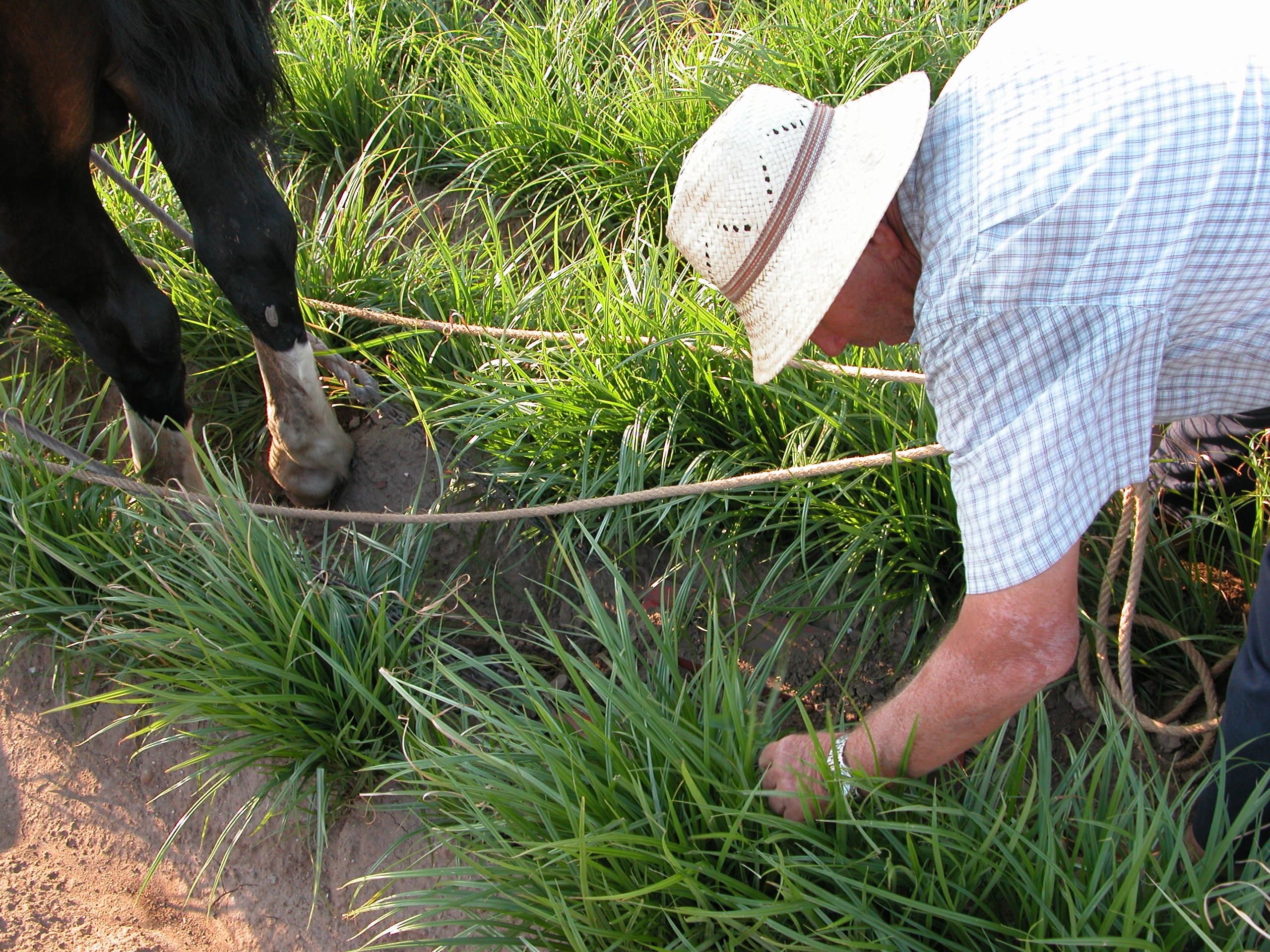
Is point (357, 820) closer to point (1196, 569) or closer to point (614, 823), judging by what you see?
point (614, 823)

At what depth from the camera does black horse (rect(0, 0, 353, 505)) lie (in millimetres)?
1772

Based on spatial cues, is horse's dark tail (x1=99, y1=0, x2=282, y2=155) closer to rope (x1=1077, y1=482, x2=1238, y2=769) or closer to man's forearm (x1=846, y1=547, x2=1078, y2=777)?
man's forearm (x1=846, y1=547, x2=1078, y2=777)

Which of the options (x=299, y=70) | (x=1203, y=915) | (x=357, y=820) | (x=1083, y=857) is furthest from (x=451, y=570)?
(x=299, y=70)

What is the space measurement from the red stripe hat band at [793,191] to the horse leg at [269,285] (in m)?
1.25

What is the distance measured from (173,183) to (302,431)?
67 cm

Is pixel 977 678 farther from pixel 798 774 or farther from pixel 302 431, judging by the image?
pixel 302 431

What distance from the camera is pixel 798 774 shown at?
4.78 feet

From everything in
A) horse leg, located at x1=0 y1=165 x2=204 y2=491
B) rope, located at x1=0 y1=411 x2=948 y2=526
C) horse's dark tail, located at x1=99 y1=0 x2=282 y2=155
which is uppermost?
horse's dark tail, located at x1=99 y1=0 x2=282 y2=155

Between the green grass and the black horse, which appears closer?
the green grass

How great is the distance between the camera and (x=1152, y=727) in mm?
1747

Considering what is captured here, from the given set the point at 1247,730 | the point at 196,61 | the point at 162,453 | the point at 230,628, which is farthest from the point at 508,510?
the point at 1247,730

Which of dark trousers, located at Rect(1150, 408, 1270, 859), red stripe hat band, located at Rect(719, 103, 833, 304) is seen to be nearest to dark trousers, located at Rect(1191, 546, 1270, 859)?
dark trousers, located at Rect(1150, 408, 1270, 859)

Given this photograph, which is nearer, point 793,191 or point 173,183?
point 793,191

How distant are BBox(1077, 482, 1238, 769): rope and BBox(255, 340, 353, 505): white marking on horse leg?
1.85m
